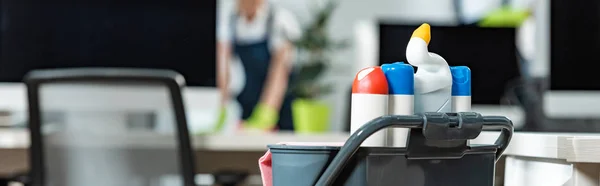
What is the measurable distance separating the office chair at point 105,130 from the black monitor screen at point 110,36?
0.31 m

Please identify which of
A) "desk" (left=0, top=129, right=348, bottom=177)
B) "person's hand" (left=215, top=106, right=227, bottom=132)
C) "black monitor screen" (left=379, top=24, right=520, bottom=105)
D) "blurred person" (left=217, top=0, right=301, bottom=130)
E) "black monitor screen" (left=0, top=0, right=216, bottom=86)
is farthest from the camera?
"blurred person" (left=217, top=0, right=301, bottom=130)

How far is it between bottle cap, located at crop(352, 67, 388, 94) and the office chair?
1.14 meters

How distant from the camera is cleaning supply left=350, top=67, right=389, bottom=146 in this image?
53cm

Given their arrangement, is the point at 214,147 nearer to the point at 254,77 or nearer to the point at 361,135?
the point at 361,135

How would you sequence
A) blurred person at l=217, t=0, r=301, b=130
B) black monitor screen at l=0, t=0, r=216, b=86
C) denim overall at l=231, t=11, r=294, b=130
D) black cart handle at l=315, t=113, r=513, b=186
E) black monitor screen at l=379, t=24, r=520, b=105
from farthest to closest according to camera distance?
denim overall at l=231, t=11, r=294, b=130 < blurred person at l=217, t=0, r=301, b=130 < black monitor screen at l=379, t=24, r=520, b=105 < black monitor screen at l=0, t=0, r=216, b=86 < black cart handle at l=315, t=113, r=513, b=186

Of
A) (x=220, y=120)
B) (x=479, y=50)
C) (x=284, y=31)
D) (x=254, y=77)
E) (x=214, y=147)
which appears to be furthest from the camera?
(x=254, y=77)

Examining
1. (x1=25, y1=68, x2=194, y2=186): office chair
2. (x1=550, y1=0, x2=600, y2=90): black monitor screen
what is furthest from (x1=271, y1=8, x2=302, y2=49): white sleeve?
(x1=25, y1=68, x2=194, y2=186): office chair

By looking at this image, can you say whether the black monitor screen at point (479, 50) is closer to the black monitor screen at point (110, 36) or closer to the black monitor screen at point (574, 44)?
the black monitor screen at point (574, 44)

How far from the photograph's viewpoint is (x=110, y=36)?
1995 millimetres

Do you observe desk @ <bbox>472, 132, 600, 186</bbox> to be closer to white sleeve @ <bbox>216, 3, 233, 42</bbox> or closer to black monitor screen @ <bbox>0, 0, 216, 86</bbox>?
black monitor screen @ <bbox>0, 0, 216, 86</bbox>

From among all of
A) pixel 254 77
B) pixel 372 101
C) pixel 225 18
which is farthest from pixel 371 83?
pixel 254 77

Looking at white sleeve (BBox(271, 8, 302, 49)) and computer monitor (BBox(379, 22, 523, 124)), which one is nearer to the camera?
computer monitor (BBox(379, 22, 523, 124))

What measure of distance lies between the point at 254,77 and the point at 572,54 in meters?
1.90

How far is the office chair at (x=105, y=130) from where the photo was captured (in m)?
1.63
